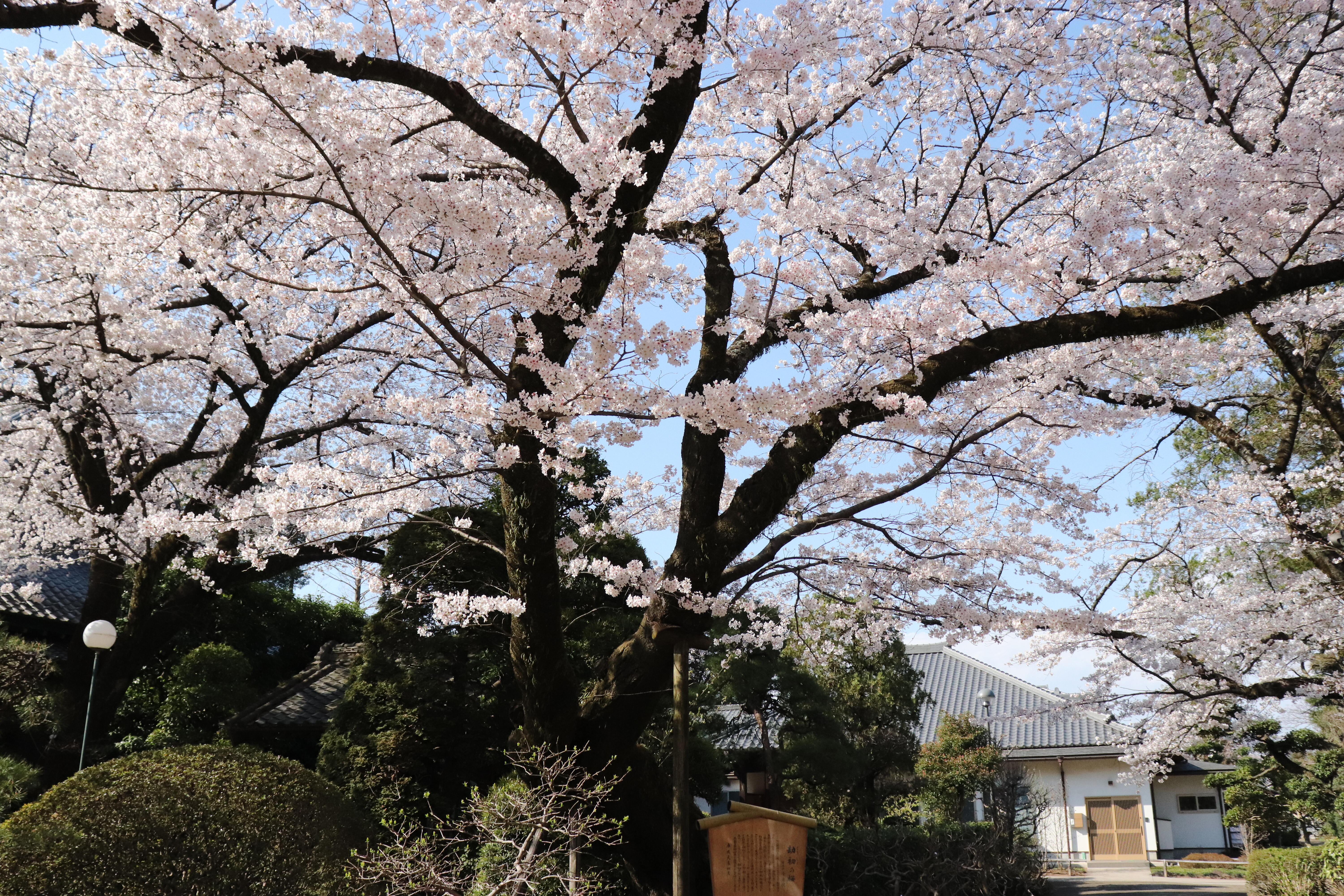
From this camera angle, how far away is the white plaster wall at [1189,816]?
18.3 metres

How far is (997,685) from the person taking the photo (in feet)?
69.8

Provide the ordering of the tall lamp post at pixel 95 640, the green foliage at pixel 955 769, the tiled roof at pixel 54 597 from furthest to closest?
the green foliage at pixel 955 769
the tiled roof at pixel 54 597
the tall lamp post at pixel 95 640

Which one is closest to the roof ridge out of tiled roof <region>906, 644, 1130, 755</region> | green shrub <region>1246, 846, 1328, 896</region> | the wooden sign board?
tiled roof <region>906, 644, 1130, 755</region>

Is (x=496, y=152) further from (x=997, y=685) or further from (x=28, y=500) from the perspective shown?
(x=997, y=685)

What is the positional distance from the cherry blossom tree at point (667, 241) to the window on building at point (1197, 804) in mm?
14729

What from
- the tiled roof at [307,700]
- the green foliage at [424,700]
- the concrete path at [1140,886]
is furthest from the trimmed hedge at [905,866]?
the tiled roof at [307,700]

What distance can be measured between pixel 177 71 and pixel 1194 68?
654 centimetres

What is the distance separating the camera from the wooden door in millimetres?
17859

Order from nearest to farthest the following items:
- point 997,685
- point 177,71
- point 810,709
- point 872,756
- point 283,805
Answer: point 177,71 → point 283,805 → point 810,709 → point 872,756 → point 997,685

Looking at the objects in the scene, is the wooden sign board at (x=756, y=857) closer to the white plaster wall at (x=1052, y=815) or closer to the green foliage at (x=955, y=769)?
the green foliage at (x=955, y=769)

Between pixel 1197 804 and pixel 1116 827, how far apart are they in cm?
201

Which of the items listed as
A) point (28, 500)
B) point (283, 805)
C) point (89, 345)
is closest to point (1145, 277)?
point (283, 805)

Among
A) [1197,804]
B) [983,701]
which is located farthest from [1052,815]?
[1197,804]

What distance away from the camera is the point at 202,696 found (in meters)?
10.8
